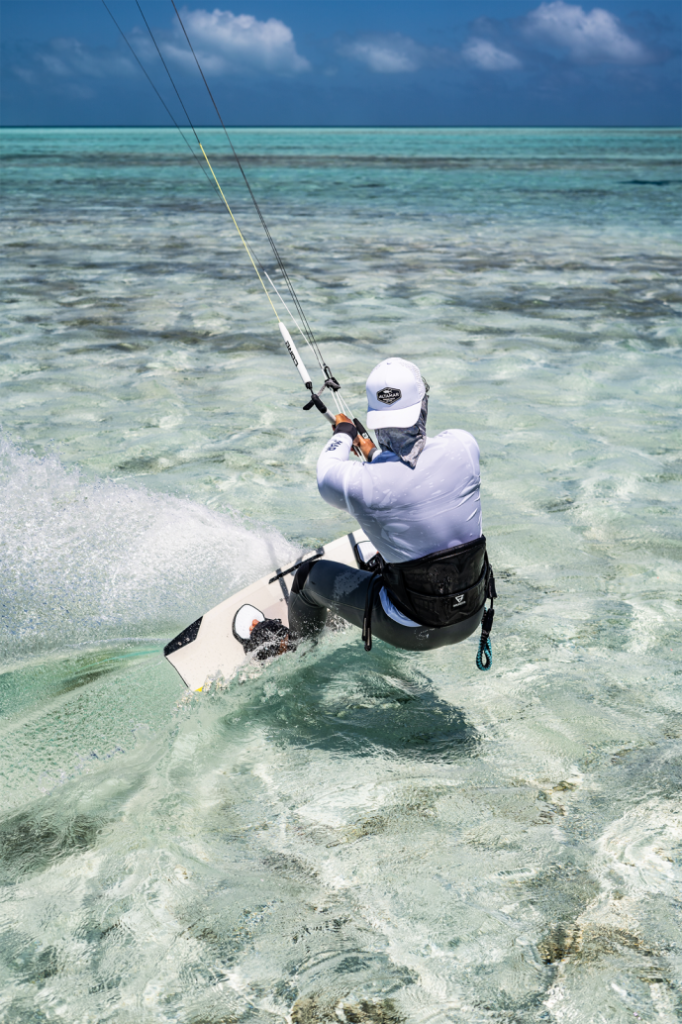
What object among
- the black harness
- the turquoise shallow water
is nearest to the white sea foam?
the turquoise shallow water

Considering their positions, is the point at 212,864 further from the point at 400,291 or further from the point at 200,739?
the point at 400,291

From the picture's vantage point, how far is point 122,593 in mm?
5703

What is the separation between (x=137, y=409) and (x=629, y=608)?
20.0 feet

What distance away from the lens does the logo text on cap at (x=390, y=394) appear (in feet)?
11.8

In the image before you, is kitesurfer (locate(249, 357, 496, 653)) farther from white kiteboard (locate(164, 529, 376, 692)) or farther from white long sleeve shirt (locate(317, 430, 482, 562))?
white kiteboard (locate(164, 529, 376, 692))

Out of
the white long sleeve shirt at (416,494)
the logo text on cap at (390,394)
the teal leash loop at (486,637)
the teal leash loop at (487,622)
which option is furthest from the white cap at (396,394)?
the teal leash loop at (486,637)

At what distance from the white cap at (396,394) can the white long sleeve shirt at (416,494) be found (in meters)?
0.17

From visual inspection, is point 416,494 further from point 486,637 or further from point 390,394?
point 486,637

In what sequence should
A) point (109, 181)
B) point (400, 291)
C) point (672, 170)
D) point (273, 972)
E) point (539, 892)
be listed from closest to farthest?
point (273, 972) → point (539, 892) → point (400, 291) → point (109, 181) → point (672, 170)

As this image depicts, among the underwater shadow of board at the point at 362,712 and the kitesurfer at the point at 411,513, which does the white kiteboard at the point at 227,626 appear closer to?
the underwater shadow of board at the point at 362,712

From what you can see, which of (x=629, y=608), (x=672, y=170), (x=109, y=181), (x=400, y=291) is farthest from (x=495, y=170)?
(x=629, y=608)

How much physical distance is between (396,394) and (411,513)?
1.75ft

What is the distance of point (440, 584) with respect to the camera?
3.88m

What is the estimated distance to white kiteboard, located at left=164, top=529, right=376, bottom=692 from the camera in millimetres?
4707
